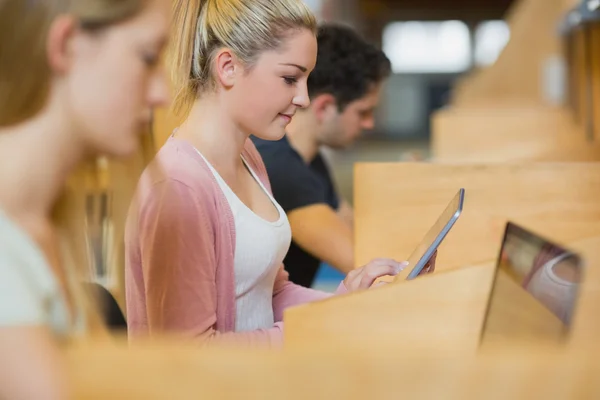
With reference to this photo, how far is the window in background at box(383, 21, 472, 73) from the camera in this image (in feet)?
40.3

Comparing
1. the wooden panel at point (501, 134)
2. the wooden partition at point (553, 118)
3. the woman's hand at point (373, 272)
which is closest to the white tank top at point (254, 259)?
the woman's hand at point (373, 272)

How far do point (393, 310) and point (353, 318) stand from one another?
41 millimetres

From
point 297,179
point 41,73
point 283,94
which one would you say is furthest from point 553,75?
point 41,73

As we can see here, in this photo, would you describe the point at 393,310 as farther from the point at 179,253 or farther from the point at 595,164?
the point at 595,164

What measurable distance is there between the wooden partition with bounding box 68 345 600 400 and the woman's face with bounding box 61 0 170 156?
172 mm

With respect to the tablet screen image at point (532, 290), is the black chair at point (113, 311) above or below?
below

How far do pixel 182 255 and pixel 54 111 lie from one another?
16.2 inches

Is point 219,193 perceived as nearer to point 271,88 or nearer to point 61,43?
point 271,88

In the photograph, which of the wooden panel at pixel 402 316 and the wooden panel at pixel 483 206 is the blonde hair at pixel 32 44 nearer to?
the wooden panel at pixel 402 316

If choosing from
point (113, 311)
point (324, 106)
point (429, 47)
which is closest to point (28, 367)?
point (113, 311)

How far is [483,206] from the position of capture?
1505 mm

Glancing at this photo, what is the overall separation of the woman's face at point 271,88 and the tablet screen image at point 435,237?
0.26 metres

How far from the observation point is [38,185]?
0.61m

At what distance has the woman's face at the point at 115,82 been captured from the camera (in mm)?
613
